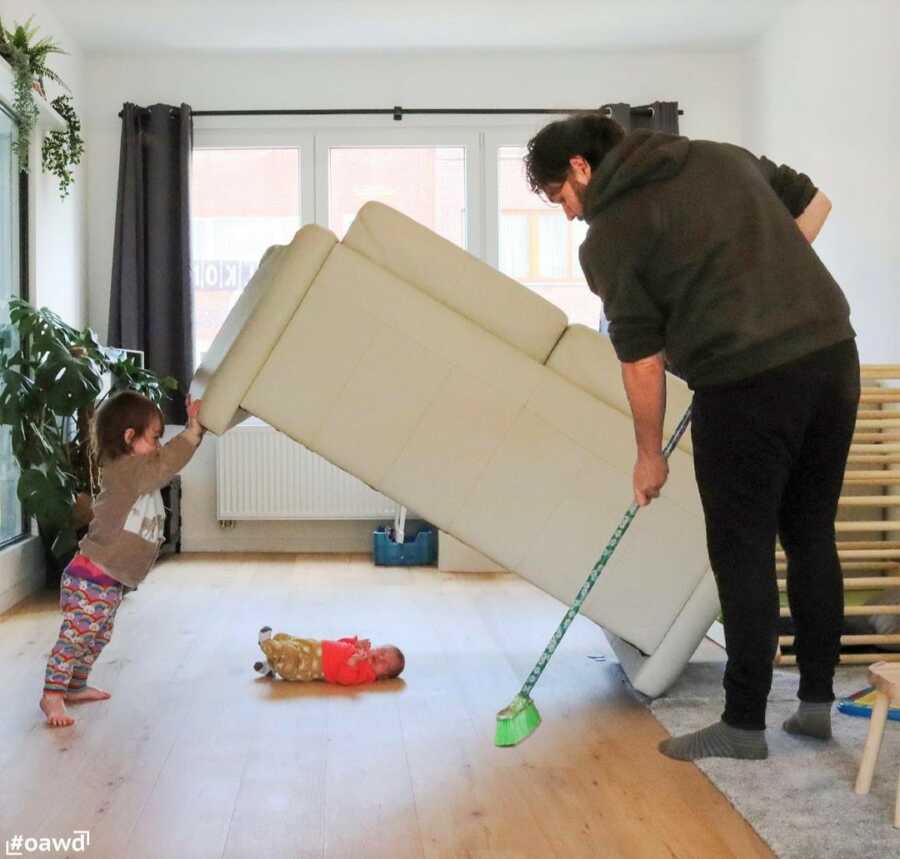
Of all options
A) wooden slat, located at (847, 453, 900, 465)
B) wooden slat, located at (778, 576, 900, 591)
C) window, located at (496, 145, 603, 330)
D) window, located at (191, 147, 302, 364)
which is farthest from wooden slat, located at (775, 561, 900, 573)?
window, located at (191, 147, 302, 364)

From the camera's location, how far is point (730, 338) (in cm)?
214

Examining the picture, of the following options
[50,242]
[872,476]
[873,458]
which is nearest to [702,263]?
[872,476]

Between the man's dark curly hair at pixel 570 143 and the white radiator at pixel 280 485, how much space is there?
389 centimetres

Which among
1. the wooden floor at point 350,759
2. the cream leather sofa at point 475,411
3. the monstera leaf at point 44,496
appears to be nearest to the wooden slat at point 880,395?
the wooden floor at point 350,759

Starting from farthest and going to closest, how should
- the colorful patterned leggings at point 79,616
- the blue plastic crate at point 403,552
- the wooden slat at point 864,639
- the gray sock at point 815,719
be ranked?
the blue plastic crate at point 403,552
the wooden slat at point 864,639
the colorful patterned leggings at point 79,616
the gray sock at point 815,719

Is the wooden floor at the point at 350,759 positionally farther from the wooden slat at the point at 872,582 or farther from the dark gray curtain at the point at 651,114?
the dark gray curtain at the point at 651,114

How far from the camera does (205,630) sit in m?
3.88

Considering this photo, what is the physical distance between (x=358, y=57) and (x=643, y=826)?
484cm

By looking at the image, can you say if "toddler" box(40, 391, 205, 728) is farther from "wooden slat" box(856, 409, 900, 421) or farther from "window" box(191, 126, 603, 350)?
"window" box(191, 126, 603, 350)

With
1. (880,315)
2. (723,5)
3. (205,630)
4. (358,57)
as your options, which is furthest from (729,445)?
(358,57)

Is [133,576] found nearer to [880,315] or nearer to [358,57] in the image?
[880,315]

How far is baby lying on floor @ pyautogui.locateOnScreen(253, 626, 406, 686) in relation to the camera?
3100 millimetres

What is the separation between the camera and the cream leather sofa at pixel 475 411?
284 cm

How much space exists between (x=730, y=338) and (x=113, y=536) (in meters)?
1.53
